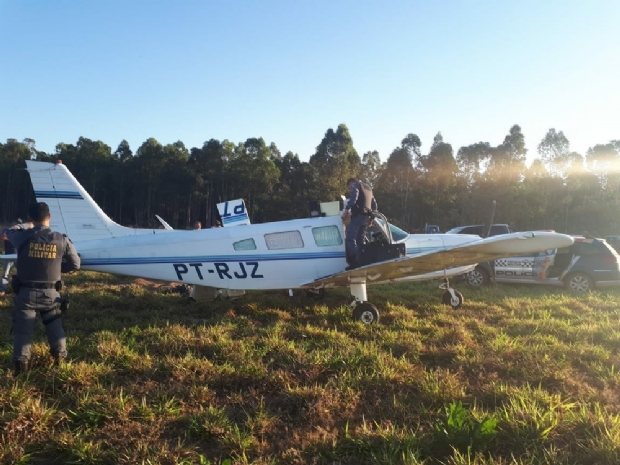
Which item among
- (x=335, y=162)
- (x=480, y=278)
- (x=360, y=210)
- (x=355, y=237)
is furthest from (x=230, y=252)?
(x=335, y=162)

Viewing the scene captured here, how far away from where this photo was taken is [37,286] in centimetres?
433

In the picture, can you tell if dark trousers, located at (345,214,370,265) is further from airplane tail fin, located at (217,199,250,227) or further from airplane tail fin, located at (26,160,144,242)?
airplane tail fin, located at (217,199,250,227)

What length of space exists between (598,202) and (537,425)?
140 ft

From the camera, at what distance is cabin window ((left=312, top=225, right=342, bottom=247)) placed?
767 centimetres

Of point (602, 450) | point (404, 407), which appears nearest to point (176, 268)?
point (404, 407)

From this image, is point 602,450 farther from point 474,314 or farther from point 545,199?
point 545,199

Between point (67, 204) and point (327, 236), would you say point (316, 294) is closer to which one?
point (327, 236)

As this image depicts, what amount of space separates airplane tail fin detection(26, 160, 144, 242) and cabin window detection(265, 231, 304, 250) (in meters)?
2.99

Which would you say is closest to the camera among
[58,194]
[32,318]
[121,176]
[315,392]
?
[315,392]

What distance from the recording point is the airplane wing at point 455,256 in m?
6.22

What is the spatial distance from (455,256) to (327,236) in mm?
2353

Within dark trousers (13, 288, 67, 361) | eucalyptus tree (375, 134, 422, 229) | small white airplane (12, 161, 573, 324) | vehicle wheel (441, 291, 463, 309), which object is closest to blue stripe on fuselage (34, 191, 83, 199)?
small white airplane (12, 161, 573, 324)

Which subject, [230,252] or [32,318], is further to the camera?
[230,252]

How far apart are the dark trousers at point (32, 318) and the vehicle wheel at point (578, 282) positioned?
11611 mm
